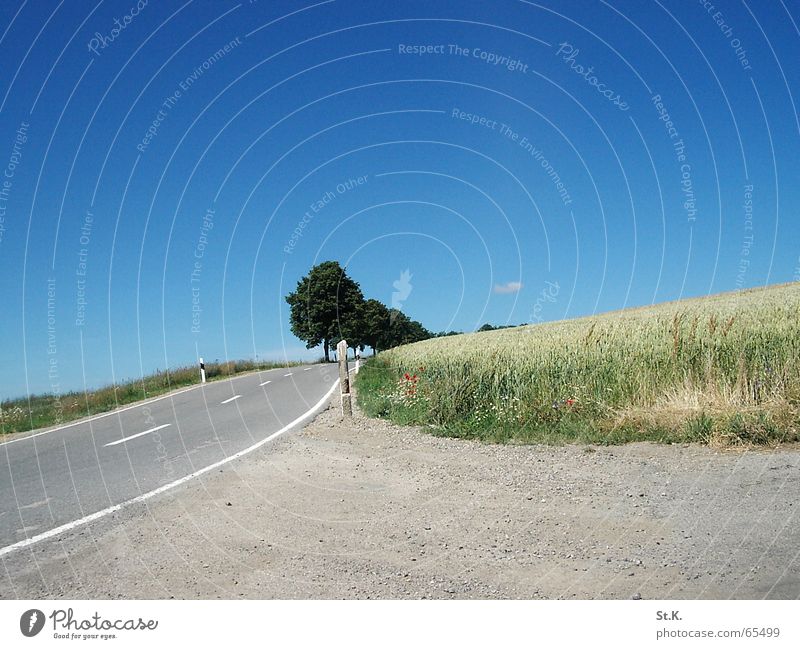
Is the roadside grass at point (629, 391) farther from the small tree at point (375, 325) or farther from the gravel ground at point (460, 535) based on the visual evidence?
the small tree at point (375, 325)

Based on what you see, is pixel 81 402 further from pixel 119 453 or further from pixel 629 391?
pixel 629 391

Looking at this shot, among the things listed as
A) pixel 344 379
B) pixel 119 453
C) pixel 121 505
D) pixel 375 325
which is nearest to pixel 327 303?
pixel 375 325

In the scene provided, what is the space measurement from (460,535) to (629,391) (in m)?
5.44

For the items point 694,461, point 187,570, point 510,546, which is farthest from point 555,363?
point 187,570

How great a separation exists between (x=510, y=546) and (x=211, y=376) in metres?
29.7

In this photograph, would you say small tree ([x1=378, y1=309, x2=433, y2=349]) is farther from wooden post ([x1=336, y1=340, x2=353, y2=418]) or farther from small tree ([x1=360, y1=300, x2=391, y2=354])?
wooden post ([x1=336, y1=340, x2=353, y2=418])

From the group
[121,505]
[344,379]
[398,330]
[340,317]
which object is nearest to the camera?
[121,505]

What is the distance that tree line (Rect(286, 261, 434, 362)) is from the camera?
63.4ft

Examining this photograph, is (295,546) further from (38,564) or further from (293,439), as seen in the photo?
(293,439)

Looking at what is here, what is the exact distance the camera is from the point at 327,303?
28406 millimetres

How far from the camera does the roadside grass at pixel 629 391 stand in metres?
7.64

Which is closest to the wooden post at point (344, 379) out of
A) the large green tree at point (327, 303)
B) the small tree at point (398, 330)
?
the small tree at point (398, 330)

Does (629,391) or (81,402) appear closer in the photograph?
(629,391)

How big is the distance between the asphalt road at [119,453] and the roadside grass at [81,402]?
1.63m
